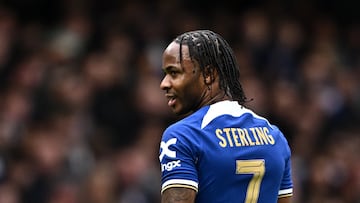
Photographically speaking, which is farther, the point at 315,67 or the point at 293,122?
the point at 315,67

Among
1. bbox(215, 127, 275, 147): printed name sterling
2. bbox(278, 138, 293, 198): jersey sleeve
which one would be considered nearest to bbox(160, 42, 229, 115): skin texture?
bbox(215, 127, 275, 147): printed name sterling

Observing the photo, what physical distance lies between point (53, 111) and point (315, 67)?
3381 mm

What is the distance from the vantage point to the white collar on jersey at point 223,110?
4375 millimetres

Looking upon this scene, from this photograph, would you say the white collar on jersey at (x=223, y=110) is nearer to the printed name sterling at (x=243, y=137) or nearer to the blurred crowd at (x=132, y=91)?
the printed name sterling at (x=243, y=137)

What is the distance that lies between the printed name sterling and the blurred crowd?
5196 mm

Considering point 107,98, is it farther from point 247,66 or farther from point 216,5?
point 216,5

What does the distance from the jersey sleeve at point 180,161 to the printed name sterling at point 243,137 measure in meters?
0.15

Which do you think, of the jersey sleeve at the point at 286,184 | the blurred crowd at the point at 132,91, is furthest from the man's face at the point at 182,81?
the blurred crowd at the point at 132,91

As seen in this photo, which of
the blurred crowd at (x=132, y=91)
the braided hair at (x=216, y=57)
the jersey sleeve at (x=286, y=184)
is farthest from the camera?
the blurred crowd at (x=132, y=91)

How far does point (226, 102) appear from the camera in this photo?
4488 millimetres

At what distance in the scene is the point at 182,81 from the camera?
4.39 m

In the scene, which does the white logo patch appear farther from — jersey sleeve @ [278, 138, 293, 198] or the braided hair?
jersey sleeve @ [278, 138, 293, 198]

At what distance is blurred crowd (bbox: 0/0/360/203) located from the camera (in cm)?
1011

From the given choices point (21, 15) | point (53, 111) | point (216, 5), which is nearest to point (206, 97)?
point (53, 111)
